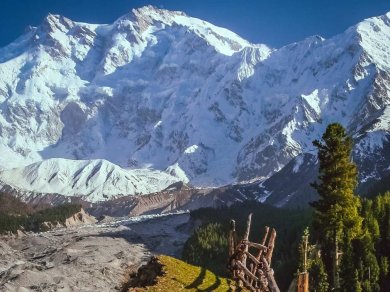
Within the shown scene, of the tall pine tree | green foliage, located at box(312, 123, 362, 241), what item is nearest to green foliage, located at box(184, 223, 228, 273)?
the tall pine tree

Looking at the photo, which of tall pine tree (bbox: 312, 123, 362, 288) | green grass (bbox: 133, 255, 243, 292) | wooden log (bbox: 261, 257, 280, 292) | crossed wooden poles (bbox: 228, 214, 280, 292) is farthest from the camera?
tall pine tree (bbox: 312, 123, 362, 288)

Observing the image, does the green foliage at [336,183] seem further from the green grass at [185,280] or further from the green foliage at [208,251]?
the green foliage at [208,251]

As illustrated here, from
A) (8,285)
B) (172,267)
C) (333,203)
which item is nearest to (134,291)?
(172,267)

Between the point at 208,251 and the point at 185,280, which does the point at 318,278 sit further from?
the point at 208,251

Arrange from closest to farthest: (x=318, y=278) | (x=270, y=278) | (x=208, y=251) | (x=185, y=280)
A: 1. (x=270, y=278)
2. (x=185, y=280)
3. (x=318, y=278)
4. (x=208, y=251)

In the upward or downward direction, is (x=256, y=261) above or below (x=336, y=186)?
below

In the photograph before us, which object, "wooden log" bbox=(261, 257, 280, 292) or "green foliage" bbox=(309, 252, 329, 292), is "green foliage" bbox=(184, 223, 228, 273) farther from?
"wooden log" bbox=(261, 257, 280, 292)

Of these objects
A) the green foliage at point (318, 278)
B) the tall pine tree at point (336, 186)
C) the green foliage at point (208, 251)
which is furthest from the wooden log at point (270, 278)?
the green foliage at point (208, 251)

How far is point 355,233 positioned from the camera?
5403 centimetres

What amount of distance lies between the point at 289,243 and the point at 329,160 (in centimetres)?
13469

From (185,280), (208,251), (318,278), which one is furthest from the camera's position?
(208,251)

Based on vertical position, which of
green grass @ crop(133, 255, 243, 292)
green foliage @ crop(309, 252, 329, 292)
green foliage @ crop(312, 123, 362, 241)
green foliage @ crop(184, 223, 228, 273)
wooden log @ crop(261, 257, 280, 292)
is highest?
green foliage @ crop(184, 223, 228, 273)

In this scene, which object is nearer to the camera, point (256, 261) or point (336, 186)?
point (256, 261)

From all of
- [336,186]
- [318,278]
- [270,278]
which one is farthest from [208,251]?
[270,278]
